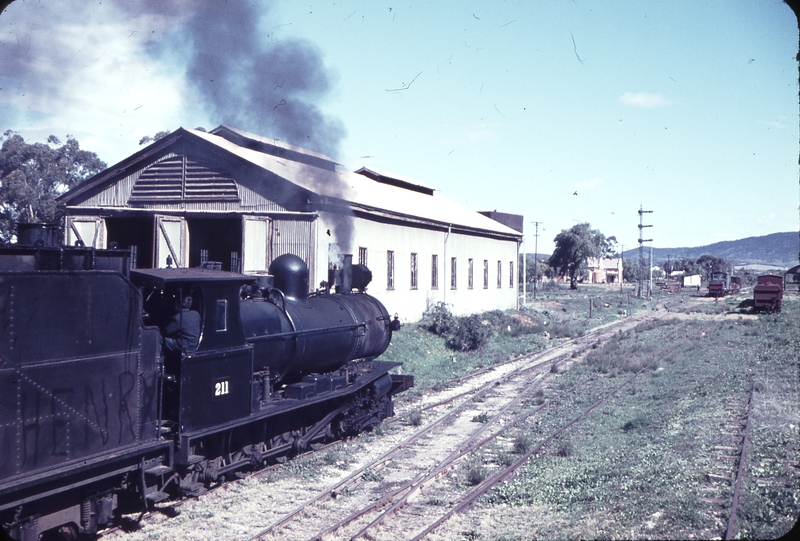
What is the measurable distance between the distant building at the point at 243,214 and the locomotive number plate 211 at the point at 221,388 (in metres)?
9.49

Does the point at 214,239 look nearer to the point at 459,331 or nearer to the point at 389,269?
the point at 389,269

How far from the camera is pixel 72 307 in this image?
5.75 meters

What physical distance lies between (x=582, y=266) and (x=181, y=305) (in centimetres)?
8683

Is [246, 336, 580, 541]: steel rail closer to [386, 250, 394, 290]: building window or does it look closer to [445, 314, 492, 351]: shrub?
[445, 314, 492, 351]: shrub

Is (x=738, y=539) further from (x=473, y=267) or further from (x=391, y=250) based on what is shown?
(x=473, y=267)

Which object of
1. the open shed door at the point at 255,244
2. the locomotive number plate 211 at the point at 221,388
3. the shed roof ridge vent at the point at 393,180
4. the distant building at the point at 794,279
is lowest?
the locomotive number plate 211 at the point at 221,388

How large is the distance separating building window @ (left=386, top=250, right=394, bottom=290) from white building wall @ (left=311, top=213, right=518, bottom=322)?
0.09m

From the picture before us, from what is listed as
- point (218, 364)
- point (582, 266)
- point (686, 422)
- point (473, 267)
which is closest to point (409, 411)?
point (686, 422)

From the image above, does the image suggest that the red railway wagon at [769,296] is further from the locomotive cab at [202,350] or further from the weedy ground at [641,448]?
the locomotive cab at [202,350]

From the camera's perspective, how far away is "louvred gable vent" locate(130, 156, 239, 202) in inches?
840

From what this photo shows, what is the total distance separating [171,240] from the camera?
20.8m

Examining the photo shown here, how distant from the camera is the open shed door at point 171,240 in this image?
67.1 feet

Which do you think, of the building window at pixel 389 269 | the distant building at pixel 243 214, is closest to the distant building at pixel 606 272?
the distant building at pixel 243 214

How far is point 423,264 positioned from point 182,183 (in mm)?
11171
